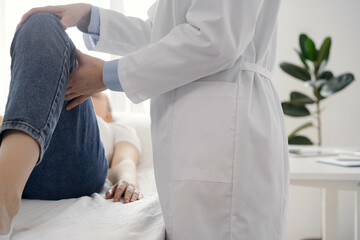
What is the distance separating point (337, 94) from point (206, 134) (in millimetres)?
2008

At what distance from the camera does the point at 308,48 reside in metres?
2.21

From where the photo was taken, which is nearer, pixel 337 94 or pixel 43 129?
pixel 43 129

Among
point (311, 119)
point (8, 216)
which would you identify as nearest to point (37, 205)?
point (8, 216)

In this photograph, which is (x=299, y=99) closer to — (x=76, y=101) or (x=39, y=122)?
(x=76, y=101)

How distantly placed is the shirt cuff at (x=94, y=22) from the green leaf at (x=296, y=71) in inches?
61.6

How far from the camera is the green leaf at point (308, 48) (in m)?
2.20

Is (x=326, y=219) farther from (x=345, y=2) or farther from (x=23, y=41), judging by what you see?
(x=345, y=2)

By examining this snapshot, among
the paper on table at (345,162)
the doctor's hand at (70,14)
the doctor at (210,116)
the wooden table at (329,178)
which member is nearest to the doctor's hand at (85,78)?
the doctor at (210,116)

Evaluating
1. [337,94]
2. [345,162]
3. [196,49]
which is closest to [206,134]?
[196,49]

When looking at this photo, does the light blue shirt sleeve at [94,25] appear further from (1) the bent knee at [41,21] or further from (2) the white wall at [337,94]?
(2) the white wall at [337,94]

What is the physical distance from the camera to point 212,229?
694 millimetres

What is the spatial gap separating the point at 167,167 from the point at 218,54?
25 cm

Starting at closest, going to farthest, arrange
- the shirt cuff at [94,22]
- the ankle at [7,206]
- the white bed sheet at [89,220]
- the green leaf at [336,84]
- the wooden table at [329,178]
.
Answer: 1. the ankle at [7,206]
2. the white bed sheet at [89,220]
3. the shirt cuff at [94,22]
4. the wooden table at [329,178]
5. the green leaf at [336,84]

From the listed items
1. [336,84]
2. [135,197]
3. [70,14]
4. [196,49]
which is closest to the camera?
[196,49]
